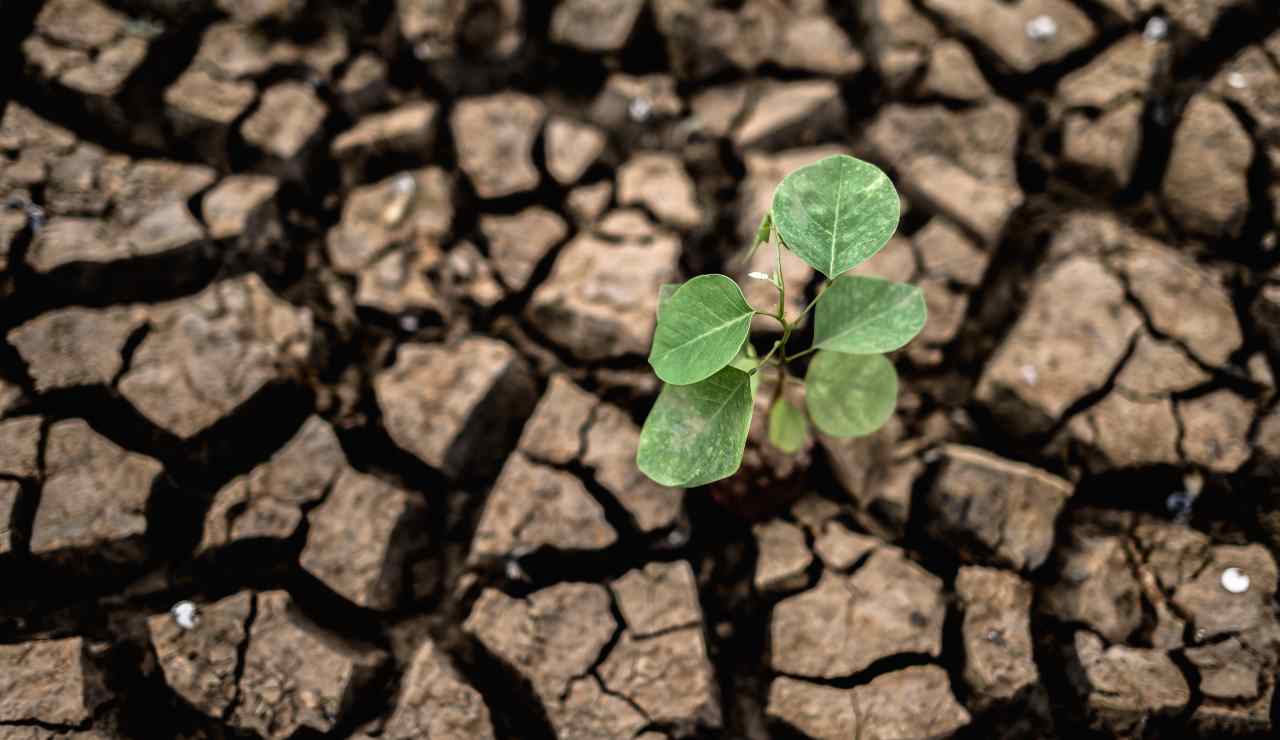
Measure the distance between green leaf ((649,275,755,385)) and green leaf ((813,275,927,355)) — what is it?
0.23 meters

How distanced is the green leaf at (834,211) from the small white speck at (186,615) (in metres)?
1.42

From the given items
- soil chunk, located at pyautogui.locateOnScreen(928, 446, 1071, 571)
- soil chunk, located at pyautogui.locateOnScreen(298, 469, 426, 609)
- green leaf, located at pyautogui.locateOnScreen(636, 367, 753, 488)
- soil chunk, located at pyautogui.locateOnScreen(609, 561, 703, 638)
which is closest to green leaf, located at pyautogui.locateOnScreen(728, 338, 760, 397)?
green leaf, located at pyautogui.locateOnScreen(636, 367, 753, 488)

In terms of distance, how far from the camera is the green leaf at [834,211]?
4.22ft

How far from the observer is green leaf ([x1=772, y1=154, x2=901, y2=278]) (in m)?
1.29

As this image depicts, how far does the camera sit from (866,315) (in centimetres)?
144

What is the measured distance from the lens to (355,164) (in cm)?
219

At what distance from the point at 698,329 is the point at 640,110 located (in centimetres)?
122

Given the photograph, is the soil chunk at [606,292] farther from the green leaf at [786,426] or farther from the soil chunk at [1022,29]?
the soil chunk at [1022,29]

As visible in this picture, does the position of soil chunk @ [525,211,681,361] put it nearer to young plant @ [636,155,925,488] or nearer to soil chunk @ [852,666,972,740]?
young plant @ [636,155,925,488]

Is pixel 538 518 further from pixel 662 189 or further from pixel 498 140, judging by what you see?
pixel 498 140

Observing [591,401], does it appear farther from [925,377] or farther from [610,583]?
[925,377]

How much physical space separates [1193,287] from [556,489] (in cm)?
164

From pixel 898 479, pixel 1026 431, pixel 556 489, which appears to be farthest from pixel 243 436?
pixel 1026 431

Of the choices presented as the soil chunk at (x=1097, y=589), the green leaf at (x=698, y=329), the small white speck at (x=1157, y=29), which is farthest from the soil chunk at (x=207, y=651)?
the small white speck at (x=1157, y=29)
